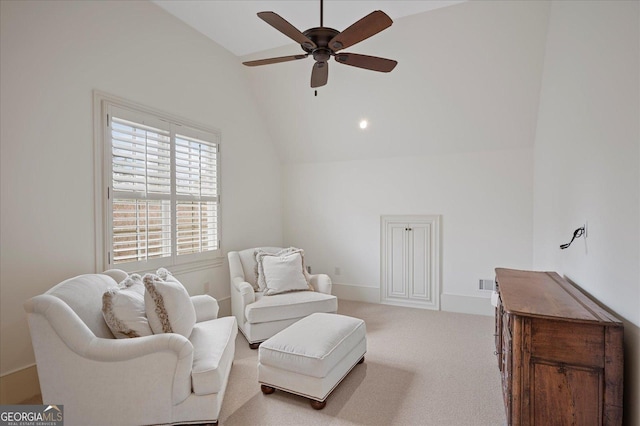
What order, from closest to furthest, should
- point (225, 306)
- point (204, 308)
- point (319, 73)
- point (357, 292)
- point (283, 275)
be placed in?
point (319, 73)
point (204, 308)
point (283, 275)
point (225, 306)
point (357, 292)

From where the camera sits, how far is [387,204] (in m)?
4.91

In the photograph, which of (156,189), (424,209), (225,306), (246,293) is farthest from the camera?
(424,209)

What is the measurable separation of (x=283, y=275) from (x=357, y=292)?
1.71 m

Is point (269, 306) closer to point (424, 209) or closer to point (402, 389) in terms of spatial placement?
point (402, 389)

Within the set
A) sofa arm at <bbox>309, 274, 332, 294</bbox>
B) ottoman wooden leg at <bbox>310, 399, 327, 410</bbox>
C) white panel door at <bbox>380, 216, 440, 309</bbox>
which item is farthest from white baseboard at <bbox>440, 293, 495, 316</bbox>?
ottoman wooden leg at <bbox>310, 399, 327, 410</bbox>

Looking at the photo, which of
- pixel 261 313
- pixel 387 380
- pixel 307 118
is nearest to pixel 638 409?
pixel 387 380

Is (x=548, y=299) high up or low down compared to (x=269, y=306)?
up

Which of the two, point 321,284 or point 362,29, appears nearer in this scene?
point 362,29

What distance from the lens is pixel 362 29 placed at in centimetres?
198

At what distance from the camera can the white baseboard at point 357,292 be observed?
496cm

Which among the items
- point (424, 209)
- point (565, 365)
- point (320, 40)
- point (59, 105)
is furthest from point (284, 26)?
point (424, 209)

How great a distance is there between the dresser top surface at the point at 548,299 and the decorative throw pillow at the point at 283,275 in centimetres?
209

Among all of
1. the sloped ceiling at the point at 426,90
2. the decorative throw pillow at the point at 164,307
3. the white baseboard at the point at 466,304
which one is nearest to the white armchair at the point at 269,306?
the decorative throw pillow at the point at 164,307

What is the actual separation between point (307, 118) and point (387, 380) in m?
3.53
